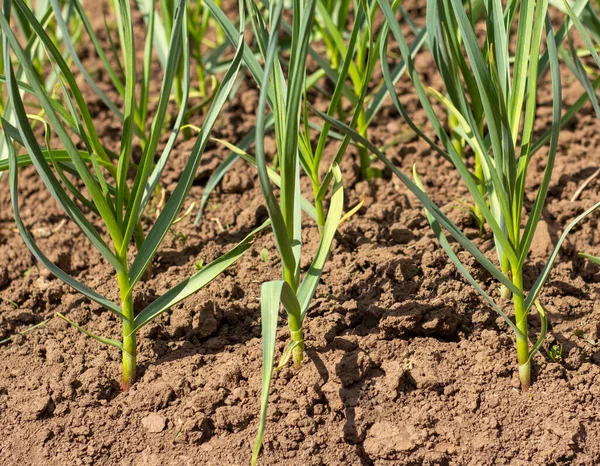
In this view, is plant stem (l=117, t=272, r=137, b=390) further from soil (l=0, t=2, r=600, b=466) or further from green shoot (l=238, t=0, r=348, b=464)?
green shoot (l=238, t=0, r=348, b=464)

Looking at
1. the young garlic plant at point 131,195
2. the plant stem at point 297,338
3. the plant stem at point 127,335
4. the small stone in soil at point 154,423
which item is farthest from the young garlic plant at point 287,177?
the plant stem at point 127,335

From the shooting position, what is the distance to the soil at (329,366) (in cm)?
175

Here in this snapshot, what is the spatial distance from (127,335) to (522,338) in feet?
2.87

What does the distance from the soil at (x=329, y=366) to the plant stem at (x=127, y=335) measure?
0.03 metres

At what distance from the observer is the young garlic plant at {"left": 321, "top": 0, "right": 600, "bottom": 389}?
1.62m

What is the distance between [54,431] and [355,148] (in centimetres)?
133

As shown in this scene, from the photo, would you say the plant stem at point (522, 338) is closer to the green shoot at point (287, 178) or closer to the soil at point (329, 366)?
the soil at point (329, 366)

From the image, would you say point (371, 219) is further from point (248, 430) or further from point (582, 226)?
point (248, 430)

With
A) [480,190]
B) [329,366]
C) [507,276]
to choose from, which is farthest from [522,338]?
[480,190]

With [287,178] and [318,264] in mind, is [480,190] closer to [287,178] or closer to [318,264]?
[318,264]

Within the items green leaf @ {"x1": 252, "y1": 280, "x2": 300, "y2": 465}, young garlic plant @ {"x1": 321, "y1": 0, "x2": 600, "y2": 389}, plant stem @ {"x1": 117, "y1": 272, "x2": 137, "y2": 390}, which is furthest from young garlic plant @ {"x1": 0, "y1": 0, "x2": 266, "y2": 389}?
young garlic plant @ {"x1": 321, "y1": 0, "x2": 600, "y2": 389}

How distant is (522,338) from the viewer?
178 centimetres

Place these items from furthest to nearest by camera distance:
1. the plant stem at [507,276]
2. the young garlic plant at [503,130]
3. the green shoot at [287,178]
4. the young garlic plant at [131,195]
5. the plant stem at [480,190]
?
the plant stem at [480,190]
the plant stem at [507,276]
the young garlic plant at [131,195]
the young garlic plant at [503,130]
the green shoot at [287,178]

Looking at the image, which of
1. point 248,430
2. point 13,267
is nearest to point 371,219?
point 248,430
